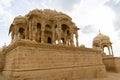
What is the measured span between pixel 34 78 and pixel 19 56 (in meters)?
2.10

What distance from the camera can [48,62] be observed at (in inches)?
373

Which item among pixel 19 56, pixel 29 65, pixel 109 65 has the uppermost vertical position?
pixel 19 56

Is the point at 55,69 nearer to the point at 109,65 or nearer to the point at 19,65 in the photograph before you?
the point at 19,65

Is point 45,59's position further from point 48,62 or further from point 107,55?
point 107,55

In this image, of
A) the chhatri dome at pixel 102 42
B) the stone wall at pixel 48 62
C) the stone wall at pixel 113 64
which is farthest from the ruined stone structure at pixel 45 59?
the chhatri dome at pixel 102 42

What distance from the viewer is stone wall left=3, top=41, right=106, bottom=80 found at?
8078 mm

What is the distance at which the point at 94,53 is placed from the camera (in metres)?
14.5

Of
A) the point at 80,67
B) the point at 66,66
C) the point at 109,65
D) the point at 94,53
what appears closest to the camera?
→ the point at 66,66

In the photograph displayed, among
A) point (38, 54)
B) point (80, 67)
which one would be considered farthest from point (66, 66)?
A: point (38, 54)

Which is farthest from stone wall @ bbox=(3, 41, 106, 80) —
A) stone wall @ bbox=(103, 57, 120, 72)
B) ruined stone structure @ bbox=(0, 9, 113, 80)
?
stone wall @ bbox=(103, 57, 120, 72)

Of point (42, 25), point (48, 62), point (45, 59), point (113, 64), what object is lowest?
point (113, 64)

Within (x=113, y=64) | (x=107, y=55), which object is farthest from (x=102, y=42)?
(x=113, y=64)

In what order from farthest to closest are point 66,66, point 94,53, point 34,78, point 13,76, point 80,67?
point 94,53 → point 80,67 → point 66,66 → point 34,78 → point 13,76

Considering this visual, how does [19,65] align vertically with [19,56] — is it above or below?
below
